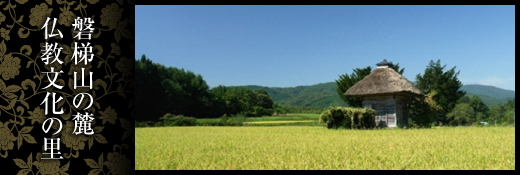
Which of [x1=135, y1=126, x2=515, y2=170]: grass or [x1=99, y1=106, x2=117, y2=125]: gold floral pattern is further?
[x1=135, y1=126, x2=515, y2=170]: grass

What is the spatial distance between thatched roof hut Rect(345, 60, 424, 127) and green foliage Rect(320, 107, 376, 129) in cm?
99

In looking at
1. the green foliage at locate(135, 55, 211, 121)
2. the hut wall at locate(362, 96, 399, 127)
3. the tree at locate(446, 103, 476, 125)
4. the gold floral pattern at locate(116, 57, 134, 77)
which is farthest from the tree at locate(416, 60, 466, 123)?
the gold floral pattern at locate(116, 57, 134, 77)

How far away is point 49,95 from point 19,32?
1.83 ft

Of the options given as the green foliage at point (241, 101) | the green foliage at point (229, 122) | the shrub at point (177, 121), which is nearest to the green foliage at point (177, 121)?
the shrub at point (177, 121)

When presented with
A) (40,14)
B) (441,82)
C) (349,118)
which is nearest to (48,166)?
(40,14)

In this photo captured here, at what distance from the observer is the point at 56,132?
3.68 m

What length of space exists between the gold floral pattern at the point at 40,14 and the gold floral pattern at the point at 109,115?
0.85 meters

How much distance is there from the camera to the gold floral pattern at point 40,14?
3.71m

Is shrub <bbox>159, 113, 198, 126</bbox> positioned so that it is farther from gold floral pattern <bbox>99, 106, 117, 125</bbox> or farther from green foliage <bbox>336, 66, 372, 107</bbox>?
gold floral pattern <bbox>99, 106, 117, 125</bbox>

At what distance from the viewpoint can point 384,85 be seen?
17234 millimetres

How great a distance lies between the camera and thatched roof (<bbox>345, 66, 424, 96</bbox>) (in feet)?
55.6

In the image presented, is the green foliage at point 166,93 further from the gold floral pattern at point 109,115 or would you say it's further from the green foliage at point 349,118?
the gold floral pattern at point 109,115

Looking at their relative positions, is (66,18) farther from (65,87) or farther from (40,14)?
(65,87)

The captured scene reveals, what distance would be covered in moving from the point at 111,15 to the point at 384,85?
14.6 meters
